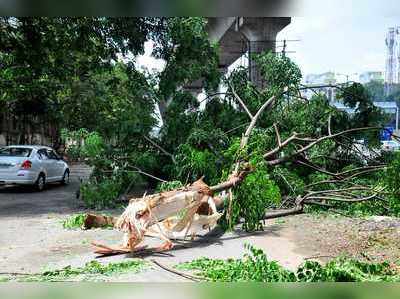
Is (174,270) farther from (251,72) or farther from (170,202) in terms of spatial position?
(251,72)

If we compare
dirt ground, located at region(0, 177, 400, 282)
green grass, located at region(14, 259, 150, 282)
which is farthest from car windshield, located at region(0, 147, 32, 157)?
green grass, located at region(14, 259, 150, 282)

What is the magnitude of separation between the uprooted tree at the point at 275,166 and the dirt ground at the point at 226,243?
329 millimetres

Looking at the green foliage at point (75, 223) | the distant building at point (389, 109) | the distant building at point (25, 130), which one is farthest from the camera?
the distant building at point (25, 130)

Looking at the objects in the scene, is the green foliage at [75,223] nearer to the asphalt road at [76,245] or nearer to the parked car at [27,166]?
the asphalt road at [76,245]

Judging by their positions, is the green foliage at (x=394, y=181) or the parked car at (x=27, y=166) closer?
the green foliage at (x=394, y=181)

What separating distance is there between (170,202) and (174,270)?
6.21 feet

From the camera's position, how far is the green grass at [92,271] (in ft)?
17.6

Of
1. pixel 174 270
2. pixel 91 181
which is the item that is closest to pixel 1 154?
pixel 91 181

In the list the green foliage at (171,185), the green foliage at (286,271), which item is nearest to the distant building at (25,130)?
the green foliage at (171,185)

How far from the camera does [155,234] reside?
286 inches

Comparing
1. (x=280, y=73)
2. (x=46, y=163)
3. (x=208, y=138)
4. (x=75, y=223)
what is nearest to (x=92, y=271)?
(x=75, y=223)

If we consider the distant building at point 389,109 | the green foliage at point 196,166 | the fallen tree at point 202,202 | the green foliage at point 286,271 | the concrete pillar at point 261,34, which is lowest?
the green foliage at point 286,271

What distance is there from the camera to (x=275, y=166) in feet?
34.8

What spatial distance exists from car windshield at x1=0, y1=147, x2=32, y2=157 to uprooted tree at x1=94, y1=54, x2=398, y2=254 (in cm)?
640
